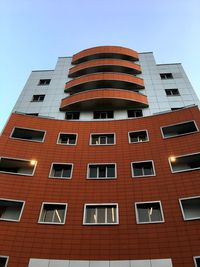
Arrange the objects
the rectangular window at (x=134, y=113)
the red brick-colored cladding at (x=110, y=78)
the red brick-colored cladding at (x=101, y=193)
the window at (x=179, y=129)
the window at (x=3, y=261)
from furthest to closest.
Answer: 1. the red brick-colored cladding at (x=110, y=78)
2. the rectangular window at (x=134, y=113)
3. the window at (x=179, y=129)
4. the red brick-colored cladding at (x=101, y=193)
5. the window at (x=3, y=261)

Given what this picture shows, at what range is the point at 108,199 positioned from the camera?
768 inches

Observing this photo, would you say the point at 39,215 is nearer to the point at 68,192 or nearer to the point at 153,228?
the point at 68,192

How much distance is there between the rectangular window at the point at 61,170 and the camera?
859 inches

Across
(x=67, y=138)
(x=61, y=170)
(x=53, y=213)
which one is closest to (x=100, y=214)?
(x=53, y=213)

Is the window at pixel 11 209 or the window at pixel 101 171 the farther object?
the window at pixel 101 171

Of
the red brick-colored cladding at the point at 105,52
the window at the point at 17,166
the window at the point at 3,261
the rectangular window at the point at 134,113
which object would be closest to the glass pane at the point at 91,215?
the window at the point at 3,261

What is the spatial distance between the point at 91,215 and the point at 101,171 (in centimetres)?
460

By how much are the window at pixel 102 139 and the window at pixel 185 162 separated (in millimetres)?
6392

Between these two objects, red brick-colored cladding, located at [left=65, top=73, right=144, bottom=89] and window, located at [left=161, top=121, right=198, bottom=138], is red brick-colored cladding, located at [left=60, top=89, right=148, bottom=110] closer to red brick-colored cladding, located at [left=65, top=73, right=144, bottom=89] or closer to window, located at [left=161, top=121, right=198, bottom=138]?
red brick-colored cladding, located at [left=65, top=73, right=144, bottom=89]

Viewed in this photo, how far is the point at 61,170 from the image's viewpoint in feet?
73.5

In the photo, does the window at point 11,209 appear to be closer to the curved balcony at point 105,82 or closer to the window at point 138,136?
the window at point 138,136

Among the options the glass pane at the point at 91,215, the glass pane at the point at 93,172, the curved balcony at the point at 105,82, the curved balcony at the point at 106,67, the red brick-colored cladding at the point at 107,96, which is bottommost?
the glass pane at the point at 91,215

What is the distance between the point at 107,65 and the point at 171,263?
26677mm

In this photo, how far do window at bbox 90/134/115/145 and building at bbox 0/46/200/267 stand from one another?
0.36ft
